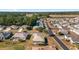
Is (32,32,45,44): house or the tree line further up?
the tree line

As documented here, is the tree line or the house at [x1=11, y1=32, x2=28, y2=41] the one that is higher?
the tree line

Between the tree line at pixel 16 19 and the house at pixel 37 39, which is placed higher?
the tree line at pixel 16 19

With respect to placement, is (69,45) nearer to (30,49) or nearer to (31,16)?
(30,49)

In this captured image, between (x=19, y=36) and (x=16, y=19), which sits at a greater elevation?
(x=16, y=19)

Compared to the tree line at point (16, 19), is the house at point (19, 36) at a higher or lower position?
lower

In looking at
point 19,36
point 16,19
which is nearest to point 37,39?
point 19,36

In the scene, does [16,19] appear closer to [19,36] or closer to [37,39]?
[19,36]
